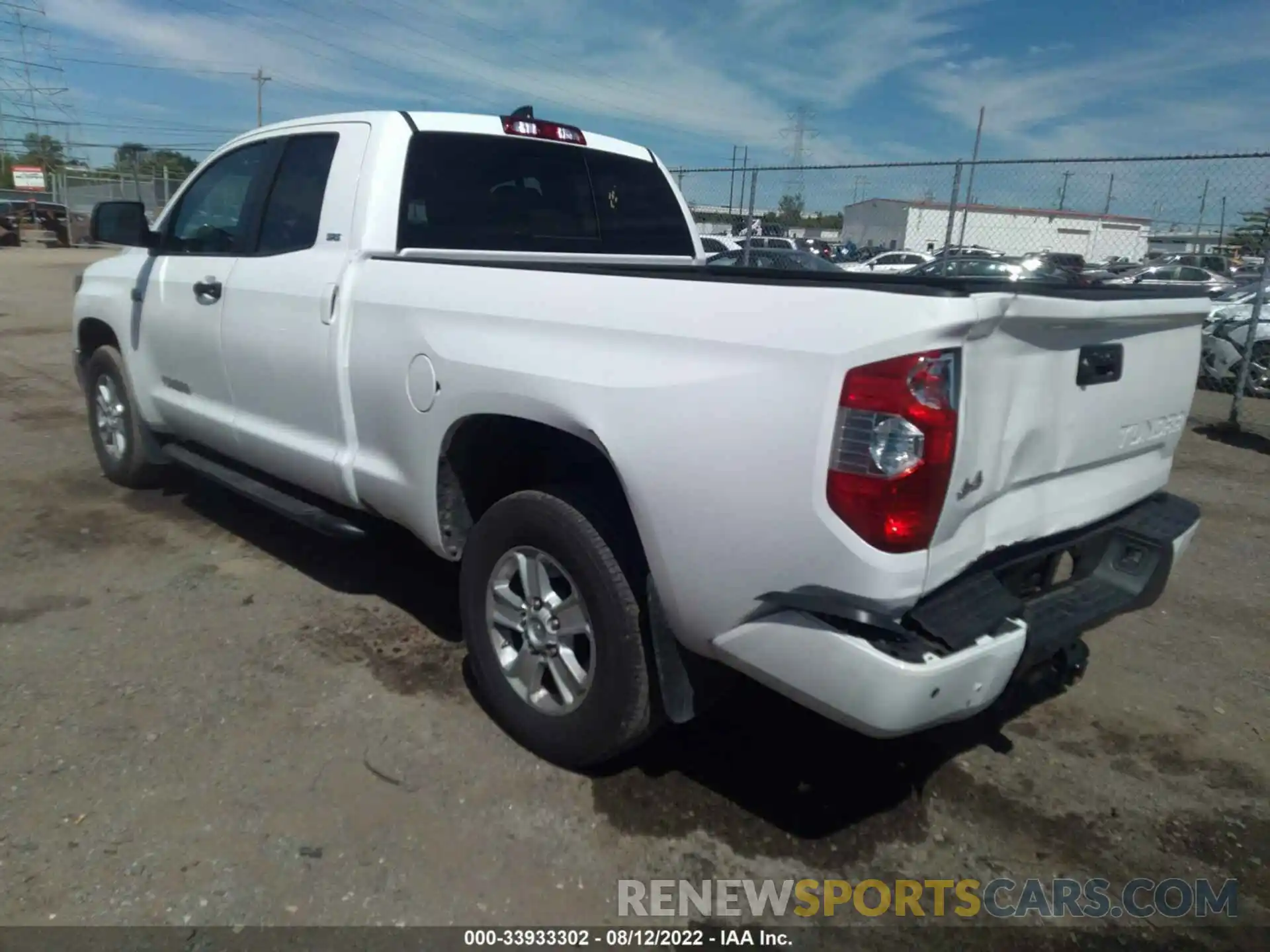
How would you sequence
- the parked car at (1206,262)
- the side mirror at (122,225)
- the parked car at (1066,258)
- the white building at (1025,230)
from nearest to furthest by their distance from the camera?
the side mirror at (122,225) → the white building at (1025,230) → the parked car at (1066,258) → the parked car at (1206,262)

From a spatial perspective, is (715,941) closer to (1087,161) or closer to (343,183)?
(343,183)

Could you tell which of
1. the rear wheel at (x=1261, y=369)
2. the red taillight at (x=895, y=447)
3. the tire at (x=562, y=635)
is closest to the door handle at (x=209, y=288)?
the tire at (x=562, y=635)

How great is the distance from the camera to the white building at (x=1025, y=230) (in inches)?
660

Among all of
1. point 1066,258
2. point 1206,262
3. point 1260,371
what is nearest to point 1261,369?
point 1260,371

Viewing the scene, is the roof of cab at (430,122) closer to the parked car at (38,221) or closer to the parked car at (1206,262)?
the parked car at (1206,262)

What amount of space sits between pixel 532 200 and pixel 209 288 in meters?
1.51

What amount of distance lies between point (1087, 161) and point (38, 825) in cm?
962

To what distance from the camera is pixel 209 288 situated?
170 inches

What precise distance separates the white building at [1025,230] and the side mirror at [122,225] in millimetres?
10163

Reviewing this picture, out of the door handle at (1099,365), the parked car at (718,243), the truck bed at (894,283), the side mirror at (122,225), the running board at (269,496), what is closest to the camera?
the truck bed at (894,283)

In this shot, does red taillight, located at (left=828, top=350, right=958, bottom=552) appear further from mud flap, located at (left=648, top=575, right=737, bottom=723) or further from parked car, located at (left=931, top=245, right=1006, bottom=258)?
parked car, located at (left=931, top=245, right=1006, bottom=258)

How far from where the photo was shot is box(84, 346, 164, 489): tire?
5.35 metres

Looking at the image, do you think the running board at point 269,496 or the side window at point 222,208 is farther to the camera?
the side window at point 222,208

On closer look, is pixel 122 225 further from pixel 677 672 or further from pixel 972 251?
pixel 972 251
